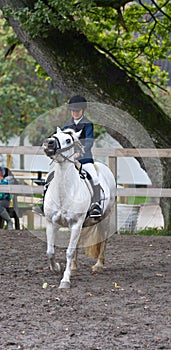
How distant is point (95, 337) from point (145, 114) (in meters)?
8.19

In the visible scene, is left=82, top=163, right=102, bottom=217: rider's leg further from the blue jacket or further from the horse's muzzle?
the horse's muzzle

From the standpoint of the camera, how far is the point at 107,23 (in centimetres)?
1550

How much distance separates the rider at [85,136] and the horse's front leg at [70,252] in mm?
498

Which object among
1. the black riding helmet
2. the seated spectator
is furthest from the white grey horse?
the seated spectator

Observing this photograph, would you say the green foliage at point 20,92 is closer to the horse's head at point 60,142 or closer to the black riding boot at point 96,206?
the black riding boot at point 96,206

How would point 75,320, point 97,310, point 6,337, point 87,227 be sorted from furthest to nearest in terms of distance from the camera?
point 87,227 < point 97,310 < point 75,320 < point 6,337

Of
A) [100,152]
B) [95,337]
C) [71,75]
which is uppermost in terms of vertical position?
[71,75]

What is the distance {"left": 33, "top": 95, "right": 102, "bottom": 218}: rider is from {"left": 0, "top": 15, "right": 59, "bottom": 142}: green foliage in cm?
1626

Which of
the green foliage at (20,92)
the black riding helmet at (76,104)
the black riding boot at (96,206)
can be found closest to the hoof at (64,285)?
the black riding boot at (96,206)

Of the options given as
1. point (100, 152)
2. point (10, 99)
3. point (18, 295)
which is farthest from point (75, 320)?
point (10, 99)

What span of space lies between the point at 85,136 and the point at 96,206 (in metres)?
0.84

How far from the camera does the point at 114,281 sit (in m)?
8.11

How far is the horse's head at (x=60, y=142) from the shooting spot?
721 cm

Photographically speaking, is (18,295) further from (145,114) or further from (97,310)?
(145,114)
